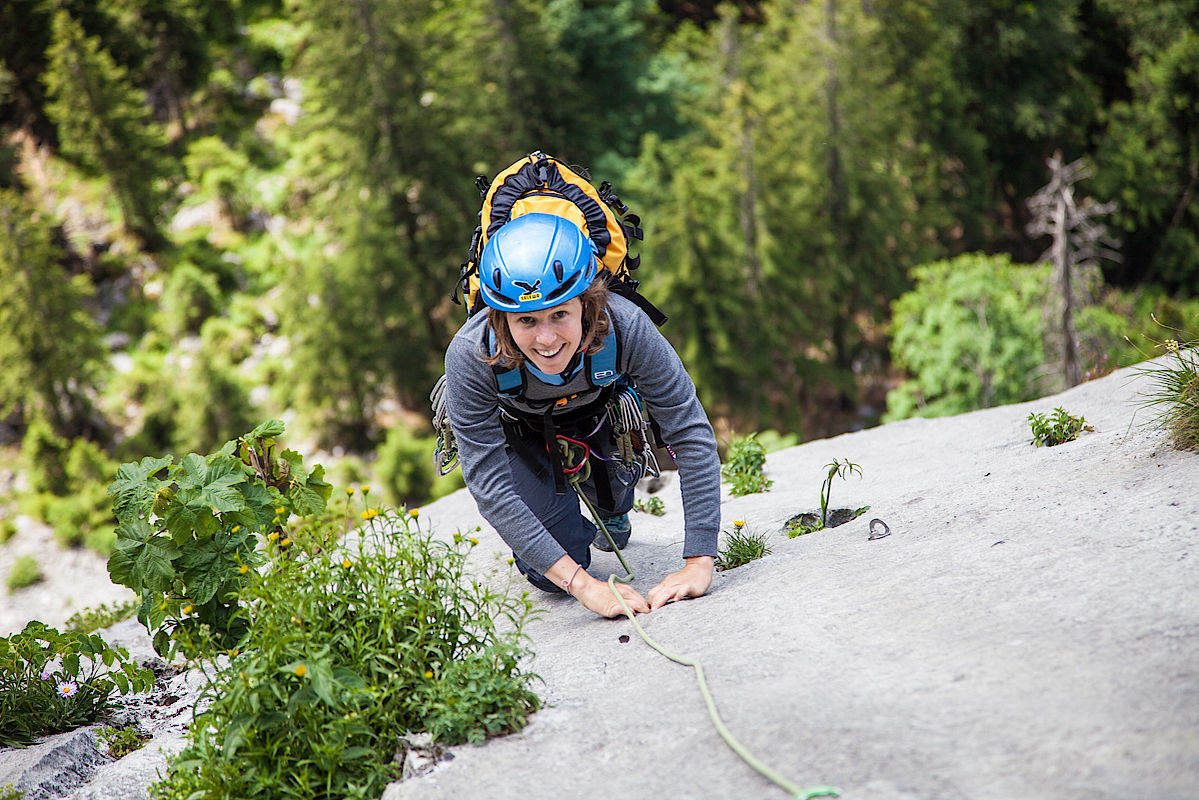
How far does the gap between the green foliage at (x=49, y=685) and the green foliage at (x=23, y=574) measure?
17417 millimetres

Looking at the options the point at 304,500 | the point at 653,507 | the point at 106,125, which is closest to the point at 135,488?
the point at 304,500

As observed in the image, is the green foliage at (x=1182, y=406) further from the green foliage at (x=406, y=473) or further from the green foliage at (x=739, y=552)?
the green foliage at (x=406, y=473)

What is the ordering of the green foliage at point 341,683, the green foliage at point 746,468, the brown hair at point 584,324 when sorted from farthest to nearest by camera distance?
the green foliage at point 746,468 → the brown hair at point 584,324 → the green foliage at point 341,683

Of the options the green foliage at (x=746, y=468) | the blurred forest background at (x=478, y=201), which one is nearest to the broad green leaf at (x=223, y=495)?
the green foliage at (x=746, y=468)

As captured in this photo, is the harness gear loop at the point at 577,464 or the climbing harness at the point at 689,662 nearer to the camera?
the climbing harness at the point at 689,662

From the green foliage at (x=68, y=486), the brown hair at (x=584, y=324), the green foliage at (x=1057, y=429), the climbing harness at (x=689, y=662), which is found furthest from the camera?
the green foliage at (x=68, y=486)

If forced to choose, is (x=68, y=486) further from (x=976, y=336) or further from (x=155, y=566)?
(x=976, y=336)

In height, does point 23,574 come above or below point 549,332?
below

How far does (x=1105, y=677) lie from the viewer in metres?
2.47

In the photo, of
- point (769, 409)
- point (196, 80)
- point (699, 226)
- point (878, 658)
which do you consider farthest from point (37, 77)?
point (878, 658)

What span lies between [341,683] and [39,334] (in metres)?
21.3

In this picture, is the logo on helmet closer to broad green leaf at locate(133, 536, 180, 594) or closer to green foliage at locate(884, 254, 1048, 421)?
broad green leaf at locate(133, 536, 180, 594)

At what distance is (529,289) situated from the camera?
10.9ft

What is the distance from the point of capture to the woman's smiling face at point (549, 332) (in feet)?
11.2
